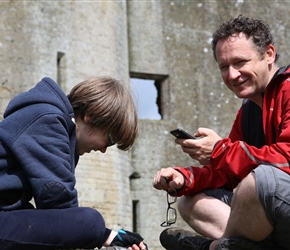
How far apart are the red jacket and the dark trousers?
0.85 metres

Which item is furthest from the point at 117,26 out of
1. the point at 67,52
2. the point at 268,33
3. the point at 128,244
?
the point at 128,244

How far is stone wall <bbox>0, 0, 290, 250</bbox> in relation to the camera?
1138 centimetres

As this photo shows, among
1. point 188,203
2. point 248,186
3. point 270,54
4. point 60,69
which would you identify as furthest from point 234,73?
point 60,69

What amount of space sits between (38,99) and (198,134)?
0.99 m

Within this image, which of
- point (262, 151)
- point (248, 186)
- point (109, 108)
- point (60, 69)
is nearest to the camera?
point (248, 186)

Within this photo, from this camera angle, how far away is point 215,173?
423 centimetres

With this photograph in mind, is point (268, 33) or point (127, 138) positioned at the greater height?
point (268, 33)

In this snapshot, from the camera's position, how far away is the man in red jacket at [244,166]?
3330 millimetres

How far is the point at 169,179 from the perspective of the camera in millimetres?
4164

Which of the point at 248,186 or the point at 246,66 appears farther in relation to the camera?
the point at 246,66

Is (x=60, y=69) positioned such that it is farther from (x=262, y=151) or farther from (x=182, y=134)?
(x=262, y=151)

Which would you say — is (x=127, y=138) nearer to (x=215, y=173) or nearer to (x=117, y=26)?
(x=215, y=173)

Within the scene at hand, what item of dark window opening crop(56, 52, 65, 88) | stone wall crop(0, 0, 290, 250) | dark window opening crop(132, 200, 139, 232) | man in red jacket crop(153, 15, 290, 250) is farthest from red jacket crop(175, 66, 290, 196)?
dark window opening crop(132, 200, 139, 232)

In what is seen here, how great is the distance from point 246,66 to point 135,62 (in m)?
9.93
